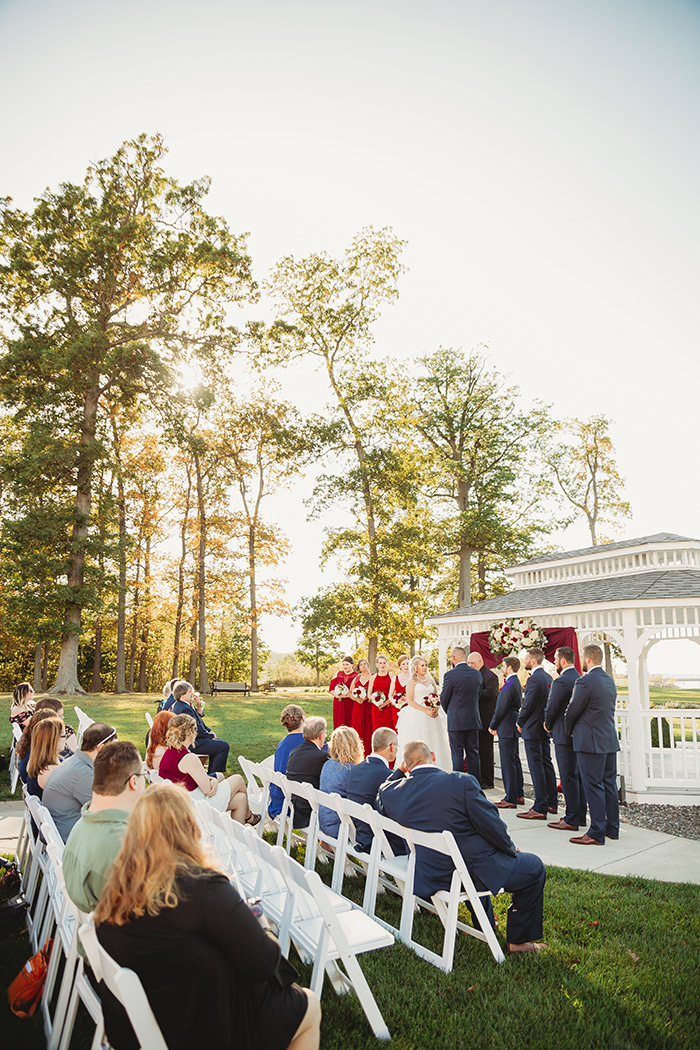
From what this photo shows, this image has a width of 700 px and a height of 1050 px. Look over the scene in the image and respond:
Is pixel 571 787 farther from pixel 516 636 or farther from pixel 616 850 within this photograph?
pixel 516 636

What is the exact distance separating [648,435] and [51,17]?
1219 inches

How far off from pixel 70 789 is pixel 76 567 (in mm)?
19140

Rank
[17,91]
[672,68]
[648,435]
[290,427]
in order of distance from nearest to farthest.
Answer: [672,68]
[17,91]
[290,427]
[648,435]

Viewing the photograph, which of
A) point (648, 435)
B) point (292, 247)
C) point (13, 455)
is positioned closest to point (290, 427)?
point (292, 247)

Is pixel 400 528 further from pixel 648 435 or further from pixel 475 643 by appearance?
pixel 648 435

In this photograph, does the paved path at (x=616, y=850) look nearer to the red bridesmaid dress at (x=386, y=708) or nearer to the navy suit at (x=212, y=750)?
the navy suit at (x=212, y=750)

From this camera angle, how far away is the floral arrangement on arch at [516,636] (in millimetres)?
11789

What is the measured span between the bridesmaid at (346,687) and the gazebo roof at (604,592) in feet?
11.4

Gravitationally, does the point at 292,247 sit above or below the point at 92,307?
above

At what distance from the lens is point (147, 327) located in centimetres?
2412

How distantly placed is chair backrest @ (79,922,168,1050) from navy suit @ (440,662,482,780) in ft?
24.8

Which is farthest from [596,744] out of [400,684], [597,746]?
[400,684]

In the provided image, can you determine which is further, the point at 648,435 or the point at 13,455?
the point at 648,435

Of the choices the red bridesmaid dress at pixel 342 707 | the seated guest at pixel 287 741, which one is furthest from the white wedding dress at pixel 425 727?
the seated guest at pixel 287 741
